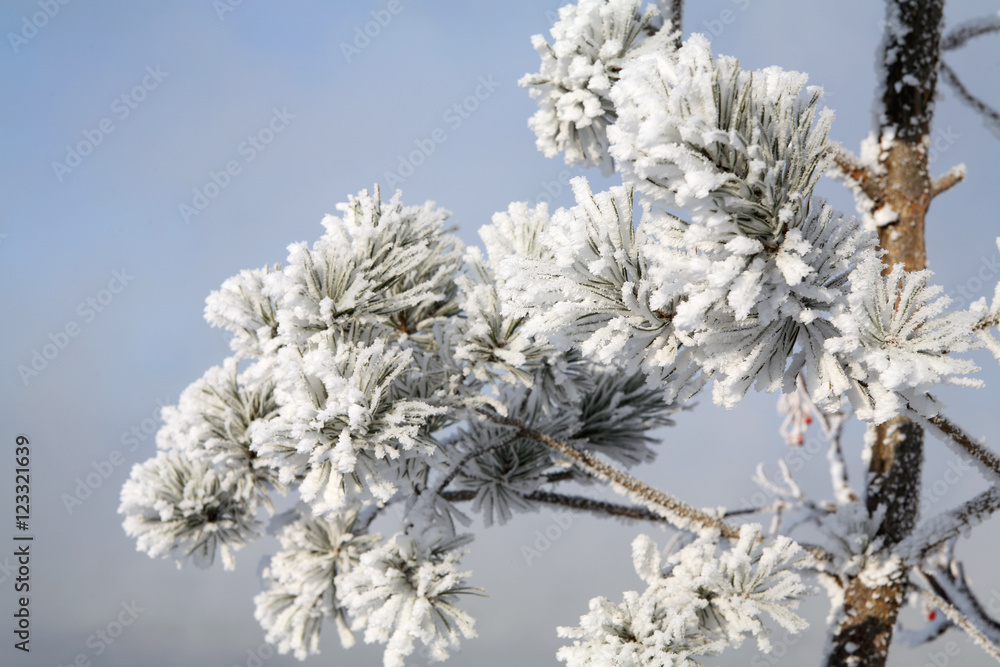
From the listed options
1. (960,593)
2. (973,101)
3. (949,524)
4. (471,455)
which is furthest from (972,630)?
(973,101)

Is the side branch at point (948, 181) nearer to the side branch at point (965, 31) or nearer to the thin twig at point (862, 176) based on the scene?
the thin twig at point (862, 176)

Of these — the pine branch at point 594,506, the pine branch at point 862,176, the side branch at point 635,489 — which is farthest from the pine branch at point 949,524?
the pine branch at point 862,176

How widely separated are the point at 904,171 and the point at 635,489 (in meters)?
1.85

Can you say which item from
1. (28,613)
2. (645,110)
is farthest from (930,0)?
(28,613)

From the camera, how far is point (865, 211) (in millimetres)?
3070

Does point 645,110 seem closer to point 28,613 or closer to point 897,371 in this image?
point 897,371

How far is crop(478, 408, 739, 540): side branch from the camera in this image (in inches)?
90.0

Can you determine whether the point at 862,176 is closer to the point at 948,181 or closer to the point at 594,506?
the point at 948,181

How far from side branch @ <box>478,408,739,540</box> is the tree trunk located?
3.01 ft

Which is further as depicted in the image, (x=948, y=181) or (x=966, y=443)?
(x=948, y=181)

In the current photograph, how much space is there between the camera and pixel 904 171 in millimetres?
2961

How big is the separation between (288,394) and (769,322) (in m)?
1.17

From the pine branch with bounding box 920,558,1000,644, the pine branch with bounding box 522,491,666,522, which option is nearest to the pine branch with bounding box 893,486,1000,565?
the pine branch with bounding box 920,558,1000,644

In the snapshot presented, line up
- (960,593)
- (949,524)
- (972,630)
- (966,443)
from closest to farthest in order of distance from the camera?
(966,443)
(949,524)
(972,630)
(960,593)
